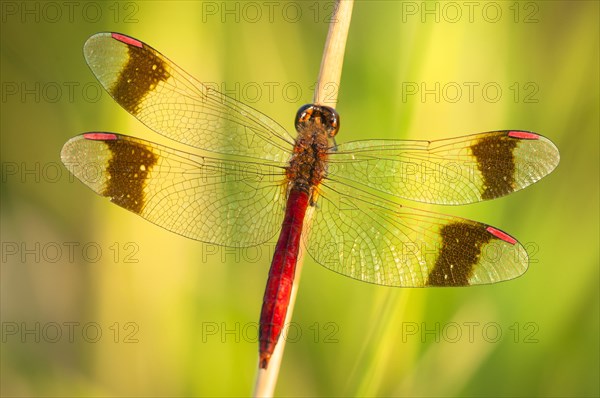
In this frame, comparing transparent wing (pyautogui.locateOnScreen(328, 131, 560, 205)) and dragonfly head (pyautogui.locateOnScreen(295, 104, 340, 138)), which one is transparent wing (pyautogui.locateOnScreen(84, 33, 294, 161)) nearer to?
dragonfly head (pyautogui.locateOnScreen(295, 104, 340, 138))

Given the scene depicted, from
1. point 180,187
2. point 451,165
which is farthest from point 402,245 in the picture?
point 180,187

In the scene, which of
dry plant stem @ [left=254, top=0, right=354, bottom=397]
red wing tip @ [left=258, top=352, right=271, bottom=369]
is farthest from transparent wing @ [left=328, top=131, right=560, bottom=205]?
red wing tip @ [left=258, top=352, right=271, bottom=369]

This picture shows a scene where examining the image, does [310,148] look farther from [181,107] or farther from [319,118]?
[181,107]

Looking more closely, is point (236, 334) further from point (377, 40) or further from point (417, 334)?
point (377, 40)

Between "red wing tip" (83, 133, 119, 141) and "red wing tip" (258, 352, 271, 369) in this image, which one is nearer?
"red wing tip" (258, 352, 271, 369)

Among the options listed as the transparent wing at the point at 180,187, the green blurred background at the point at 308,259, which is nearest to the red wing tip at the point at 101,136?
the transparent wing at the point at 180,187
